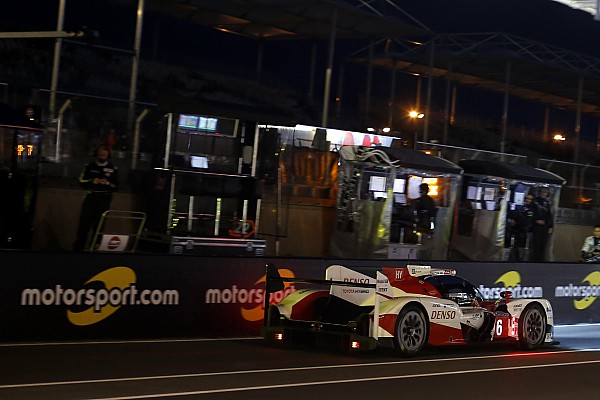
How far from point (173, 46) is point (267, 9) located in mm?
9763

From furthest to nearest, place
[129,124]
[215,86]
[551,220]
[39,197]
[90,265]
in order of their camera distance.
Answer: [215,86]
[551,220]
[129,124]
[39,197]
[90,265]

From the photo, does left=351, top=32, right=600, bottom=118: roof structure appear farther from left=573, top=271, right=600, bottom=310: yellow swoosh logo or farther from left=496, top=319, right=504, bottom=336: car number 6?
left=496, top=319, right=504, bottom=336: car number 6

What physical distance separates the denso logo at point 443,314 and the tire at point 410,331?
17 cm

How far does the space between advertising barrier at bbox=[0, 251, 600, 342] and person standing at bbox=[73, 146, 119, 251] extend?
3606 mm

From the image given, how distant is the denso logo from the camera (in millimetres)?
13273

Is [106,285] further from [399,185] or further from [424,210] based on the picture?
[424,210]

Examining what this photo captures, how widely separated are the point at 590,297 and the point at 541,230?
4116 millimetres

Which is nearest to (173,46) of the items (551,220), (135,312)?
(551,220)

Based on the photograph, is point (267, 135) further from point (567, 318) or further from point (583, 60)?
point (583, 60)

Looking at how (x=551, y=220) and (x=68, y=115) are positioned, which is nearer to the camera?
(x=68, y=115)

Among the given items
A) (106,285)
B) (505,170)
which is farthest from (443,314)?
(505,170)

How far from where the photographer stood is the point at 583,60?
1496 inches

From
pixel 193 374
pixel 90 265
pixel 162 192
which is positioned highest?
pixel 162 192

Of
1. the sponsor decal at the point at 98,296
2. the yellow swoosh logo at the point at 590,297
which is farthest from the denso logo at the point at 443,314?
the yellow swoosh logo at the point at 590,297
